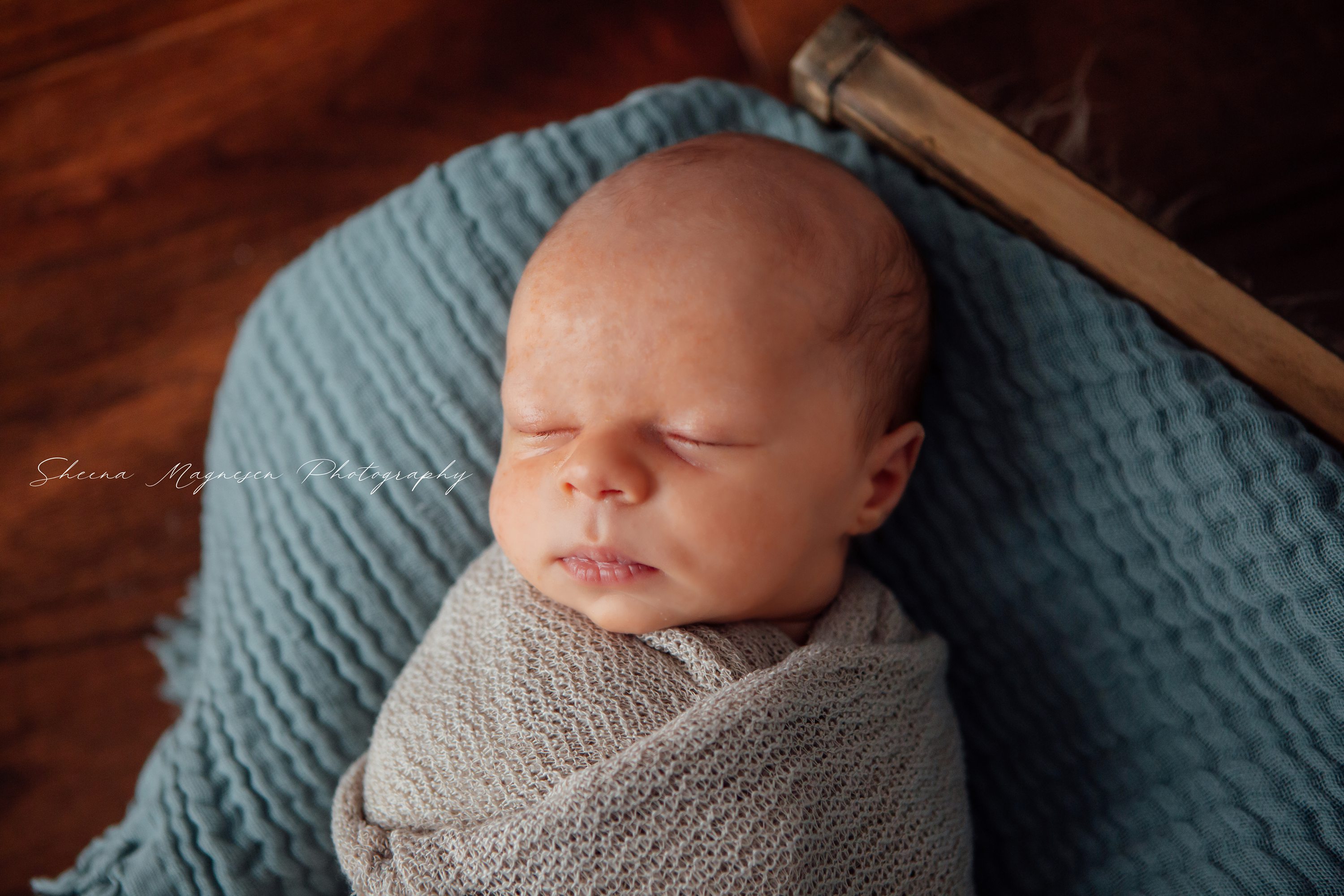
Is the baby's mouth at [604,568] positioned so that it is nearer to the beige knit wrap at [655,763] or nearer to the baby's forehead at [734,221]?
the beige knit wrap at [655,763]

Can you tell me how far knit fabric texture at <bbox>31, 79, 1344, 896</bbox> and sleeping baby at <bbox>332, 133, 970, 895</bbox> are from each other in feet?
0.50

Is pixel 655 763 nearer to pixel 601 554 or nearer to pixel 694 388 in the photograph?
pixel 601 554

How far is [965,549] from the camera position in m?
0.94

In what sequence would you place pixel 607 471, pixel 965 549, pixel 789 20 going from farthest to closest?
pixel 789 20 → pixel 965 549 → pixel 607 471

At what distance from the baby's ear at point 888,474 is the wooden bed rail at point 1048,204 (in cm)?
26

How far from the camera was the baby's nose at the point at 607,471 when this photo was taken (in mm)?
651

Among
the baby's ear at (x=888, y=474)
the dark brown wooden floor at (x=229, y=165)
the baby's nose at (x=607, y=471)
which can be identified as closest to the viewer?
the baby's nose at (x=607, y=471)

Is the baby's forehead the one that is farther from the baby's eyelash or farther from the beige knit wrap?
the beige knit wrap

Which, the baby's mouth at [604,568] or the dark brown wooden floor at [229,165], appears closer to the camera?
the baby's mouth at [604,568]

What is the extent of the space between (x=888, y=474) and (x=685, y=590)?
24 centimetres

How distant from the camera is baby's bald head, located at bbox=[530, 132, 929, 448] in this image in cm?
70

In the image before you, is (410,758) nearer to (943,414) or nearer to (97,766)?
(943,414)

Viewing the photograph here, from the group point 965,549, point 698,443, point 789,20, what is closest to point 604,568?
point 698,443

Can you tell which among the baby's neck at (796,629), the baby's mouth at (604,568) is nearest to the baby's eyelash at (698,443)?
the baby's mouth at (604,568)
